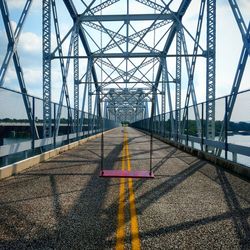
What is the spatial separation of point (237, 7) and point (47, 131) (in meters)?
10.8

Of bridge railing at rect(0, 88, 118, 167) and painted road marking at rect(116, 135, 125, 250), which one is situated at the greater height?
bridge railing at rect(0, 88, 118, 167)

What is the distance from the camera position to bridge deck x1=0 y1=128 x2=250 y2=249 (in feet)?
13.4

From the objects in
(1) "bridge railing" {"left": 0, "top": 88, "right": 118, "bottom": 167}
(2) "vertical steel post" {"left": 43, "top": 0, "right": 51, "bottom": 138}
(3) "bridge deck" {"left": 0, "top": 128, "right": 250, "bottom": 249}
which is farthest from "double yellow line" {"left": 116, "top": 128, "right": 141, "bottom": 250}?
(2) "vertical steel post" {"left": 43, "top": 0, "right": 51, "bottom": 138}

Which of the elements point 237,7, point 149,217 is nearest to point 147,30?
point 237,7

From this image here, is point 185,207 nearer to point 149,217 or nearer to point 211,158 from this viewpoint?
point 149,217

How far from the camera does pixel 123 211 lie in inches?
215

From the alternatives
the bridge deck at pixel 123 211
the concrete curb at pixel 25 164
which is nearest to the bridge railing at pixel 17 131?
the concrete curb at pixel 25 164

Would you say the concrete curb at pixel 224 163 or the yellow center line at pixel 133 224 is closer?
the yellow center line at pixel 133 224

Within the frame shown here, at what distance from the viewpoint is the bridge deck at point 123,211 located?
4.09m

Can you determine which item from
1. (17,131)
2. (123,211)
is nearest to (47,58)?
(17,131)

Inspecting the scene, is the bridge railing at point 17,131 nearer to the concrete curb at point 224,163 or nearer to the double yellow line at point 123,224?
the double yellow line at point 123,224

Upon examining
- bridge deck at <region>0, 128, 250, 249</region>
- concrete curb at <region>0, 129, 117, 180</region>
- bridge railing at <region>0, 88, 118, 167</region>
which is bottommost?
bridge deck at <region>0, 128, 250, 249</region>

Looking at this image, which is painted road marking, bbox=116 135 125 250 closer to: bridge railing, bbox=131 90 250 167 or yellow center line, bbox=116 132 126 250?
yellow center line, bbox=116 132 126 250

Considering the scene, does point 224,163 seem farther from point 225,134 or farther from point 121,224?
point 121,224
